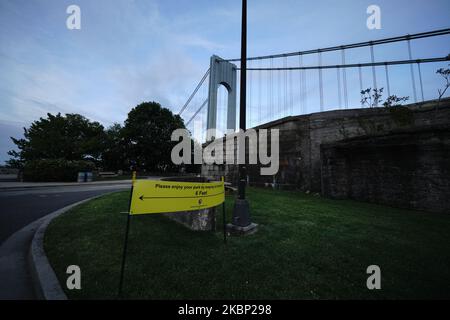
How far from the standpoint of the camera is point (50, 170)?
16422 mm

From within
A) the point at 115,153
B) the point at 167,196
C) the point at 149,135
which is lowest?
the point at 167,196

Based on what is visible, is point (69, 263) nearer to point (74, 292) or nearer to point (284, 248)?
point (74, 292)

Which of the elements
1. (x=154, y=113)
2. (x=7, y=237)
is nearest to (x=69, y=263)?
(x=7, y=237)

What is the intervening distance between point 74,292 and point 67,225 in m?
3.15

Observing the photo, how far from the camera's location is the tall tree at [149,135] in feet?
99.2

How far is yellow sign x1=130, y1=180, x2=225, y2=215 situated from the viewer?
212 cm

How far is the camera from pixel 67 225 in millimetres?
4488

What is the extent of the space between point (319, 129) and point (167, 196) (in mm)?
10399

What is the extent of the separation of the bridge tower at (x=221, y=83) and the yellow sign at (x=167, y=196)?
19880 mm

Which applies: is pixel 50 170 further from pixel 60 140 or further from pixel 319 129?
pixel 319 129
